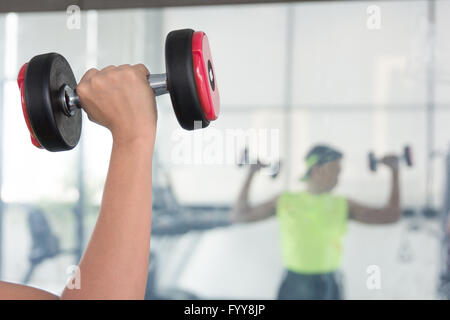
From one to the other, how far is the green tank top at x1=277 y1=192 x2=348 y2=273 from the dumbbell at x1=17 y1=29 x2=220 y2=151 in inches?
51.7

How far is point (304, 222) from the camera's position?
1956mm

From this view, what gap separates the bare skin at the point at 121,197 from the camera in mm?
405

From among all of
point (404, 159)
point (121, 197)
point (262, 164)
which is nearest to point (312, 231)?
point (262, 164)

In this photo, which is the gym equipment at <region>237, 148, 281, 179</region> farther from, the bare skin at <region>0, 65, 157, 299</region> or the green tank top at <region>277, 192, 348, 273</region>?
the bare skin at <region>0, 65, 157, 299</region>

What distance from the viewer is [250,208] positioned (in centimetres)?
247

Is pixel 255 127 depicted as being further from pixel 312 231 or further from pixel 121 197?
pixel 121 197

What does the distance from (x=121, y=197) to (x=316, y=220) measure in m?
1.64

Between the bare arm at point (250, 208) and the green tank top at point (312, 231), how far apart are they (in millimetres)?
201

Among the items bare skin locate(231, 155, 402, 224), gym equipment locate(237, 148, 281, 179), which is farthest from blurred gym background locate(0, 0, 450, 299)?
bare skin locate(231, 155, 402, 224)

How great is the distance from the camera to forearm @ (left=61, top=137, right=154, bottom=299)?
403mm

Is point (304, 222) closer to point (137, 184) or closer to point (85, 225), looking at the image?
point (85, 225)

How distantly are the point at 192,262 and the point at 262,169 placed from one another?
2.37 feet

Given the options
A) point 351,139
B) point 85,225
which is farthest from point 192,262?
point 351,139

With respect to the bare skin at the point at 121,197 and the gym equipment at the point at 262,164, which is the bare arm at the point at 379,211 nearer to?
the gym equipment at the point at 262,164
